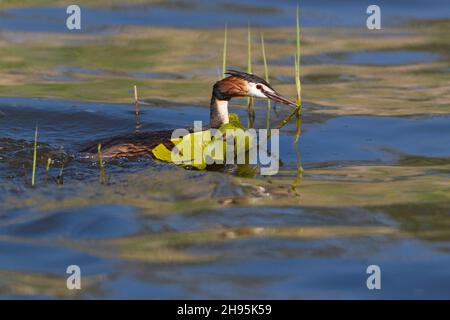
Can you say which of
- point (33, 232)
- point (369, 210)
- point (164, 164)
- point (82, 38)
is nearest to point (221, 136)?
point (164, 164)

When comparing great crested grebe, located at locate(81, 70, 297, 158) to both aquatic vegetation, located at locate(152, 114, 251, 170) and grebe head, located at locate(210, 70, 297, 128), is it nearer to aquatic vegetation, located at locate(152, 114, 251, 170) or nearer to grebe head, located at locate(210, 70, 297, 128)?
grebe head, located at locate(210, 70, 297, 128)

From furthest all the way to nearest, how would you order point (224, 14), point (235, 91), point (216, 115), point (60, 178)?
1. point (224, 14)
2. point (216, 115)
3. point (235, 91)
4. point (60, 178)

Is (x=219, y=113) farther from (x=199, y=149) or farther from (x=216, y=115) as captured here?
(x=199, y=149)

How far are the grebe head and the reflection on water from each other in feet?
1.69

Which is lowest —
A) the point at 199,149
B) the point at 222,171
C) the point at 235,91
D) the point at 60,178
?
the point at 60,178

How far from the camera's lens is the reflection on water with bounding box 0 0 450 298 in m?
6.84

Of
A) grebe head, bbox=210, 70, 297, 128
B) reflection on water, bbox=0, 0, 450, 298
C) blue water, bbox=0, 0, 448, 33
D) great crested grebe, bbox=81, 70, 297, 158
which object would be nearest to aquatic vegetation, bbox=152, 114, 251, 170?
reflection on water, bbox=0, 0, 450, 298

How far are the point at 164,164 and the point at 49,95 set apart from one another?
3.10 meters

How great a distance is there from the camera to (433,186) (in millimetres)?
8773

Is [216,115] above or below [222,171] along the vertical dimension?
above

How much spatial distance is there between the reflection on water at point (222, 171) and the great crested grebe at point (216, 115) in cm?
18

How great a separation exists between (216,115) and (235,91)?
283mm

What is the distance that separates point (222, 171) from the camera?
9047 millimetres

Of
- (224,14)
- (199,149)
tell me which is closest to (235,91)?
(199,149)
